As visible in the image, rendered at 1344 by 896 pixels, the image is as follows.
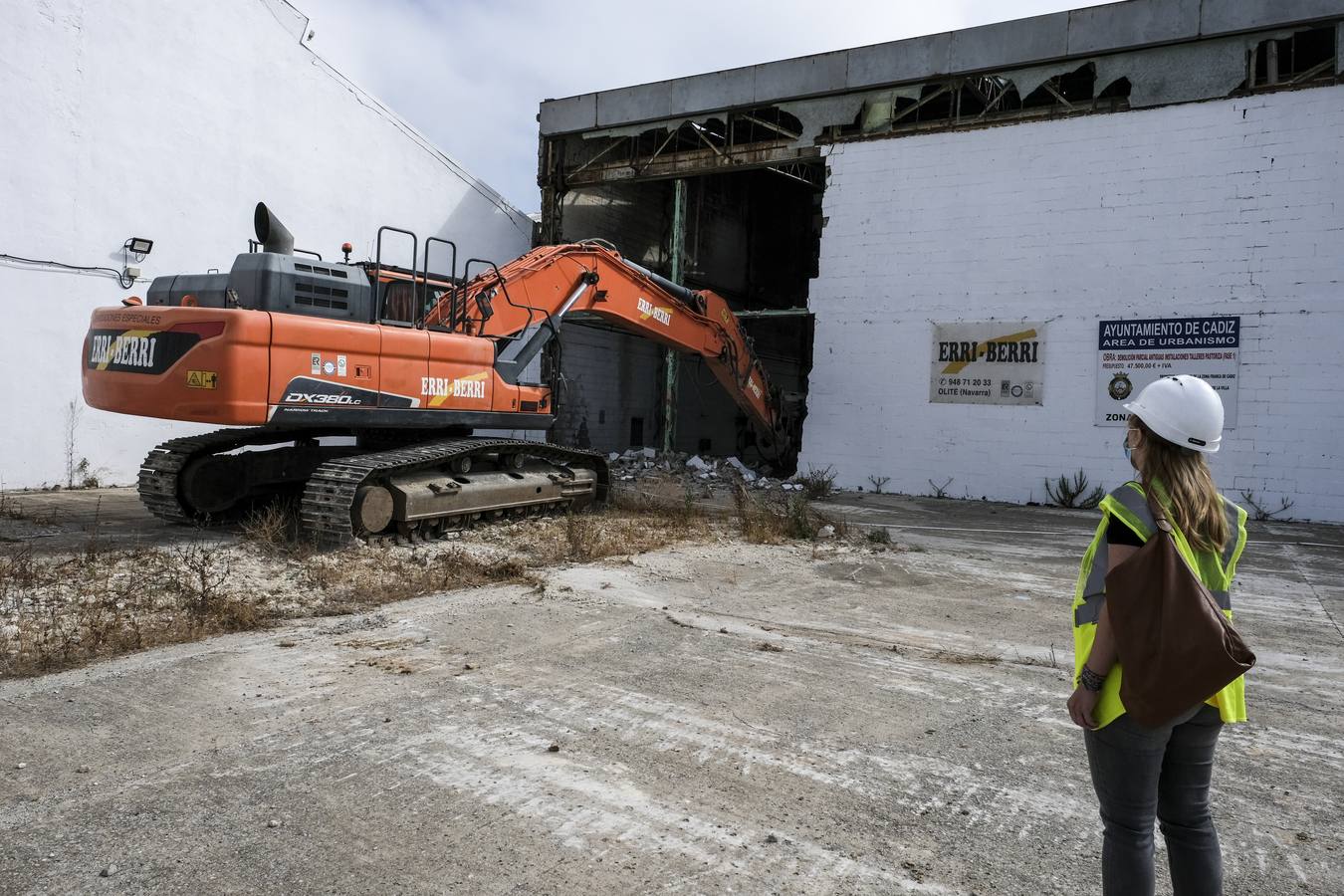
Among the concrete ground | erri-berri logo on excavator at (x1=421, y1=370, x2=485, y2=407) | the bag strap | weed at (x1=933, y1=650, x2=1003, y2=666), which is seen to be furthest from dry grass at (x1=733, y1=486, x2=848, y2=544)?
the bag strap

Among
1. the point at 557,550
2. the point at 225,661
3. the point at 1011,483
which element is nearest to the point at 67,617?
the point at 225,661

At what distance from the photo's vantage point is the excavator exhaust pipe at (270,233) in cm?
780

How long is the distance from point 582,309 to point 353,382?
339cm

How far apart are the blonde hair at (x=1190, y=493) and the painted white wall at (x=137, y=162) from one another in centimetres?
1268

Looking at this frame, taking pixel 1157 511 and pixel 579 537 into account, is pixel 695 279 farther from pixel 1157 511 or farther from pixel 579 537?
pixel 1157 511

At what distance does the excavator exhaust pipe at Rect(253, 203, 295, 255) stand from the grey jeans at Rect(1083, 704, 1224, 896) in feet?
24.1

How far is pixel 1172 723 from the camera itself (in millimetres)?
2264

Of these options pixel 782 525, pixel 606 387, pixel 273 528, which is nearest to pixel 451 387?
pixel 273 528

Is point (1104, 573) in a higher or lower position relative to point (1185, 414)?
lower

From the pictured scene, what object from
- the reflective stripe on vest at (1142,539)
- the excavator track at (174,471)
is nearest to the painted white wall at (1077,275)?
the excavator track at (174,471)

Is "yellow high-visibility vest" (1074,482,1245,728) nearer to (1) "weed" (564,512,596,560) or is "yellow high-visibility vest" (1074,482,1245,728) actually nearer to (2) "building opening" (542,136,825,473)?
(1) "weed" (564,512,596,560)

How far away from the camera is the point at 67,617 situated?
5.35 metres

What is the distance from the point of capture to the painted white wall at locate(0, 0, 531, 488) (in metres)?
11.3

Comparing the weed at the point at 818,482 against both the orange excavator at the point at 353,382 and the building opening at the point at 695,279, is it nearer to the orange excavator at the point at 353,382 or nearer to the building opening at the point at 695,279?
the building opening at the point at 695,279
